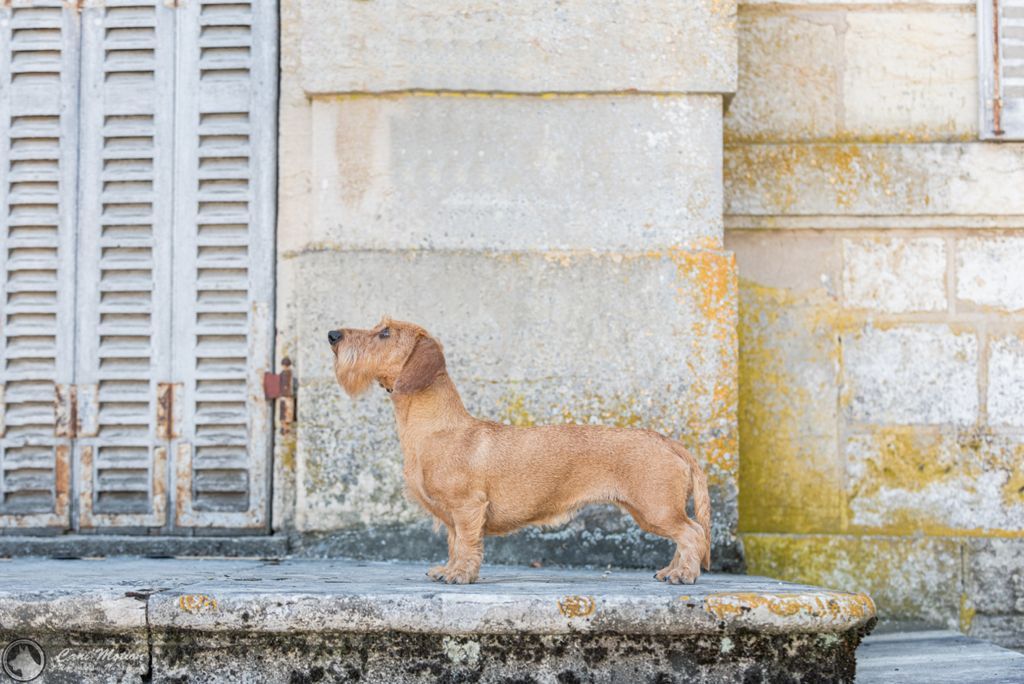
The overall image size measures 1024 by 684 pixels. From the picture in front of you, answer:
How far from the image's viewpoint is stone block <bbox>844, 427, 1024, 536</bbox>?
478 centimetres

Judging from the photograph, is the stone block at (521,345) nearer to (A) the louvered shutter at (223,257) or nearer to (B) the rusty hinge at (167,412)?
(A) the louvered shutter at (223,257)

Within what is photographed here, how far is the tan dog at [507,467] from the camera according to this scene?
12.1 ft

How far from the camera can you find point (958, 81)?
16.3 feet

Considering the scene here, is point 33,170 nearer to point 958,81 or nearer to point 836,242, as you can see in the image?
point 836,242

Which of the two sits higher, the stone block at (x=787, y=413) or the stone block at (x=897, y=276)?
the stone block at (x=897, y=276)

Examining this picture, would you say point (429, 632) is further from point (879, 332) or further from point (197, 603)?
point (879, 332)

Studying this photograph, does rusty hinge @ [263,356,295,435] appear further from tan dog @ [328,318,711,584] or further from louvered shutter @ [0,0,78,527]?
tan dog @ [328,318,711,584]

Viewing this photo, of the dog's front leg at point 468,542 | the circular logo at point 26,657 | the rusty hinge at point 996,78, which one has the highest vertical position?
the rusty hinge at point 996,78

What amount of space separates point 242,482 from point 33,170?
160 centimetres

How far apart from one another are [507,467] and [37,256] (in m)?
2.44

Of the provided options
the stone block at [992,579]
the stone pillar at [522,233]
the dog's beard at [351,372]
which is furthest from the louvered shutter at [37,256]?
the stone block at [992,579]

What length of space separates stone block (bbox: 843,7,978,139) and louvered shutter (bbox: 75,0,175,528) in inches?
Result: 115

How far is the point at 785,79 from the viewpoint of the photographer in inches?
196

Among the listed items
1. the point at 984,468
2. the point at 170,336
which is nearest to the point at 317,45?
the point at 170,336
